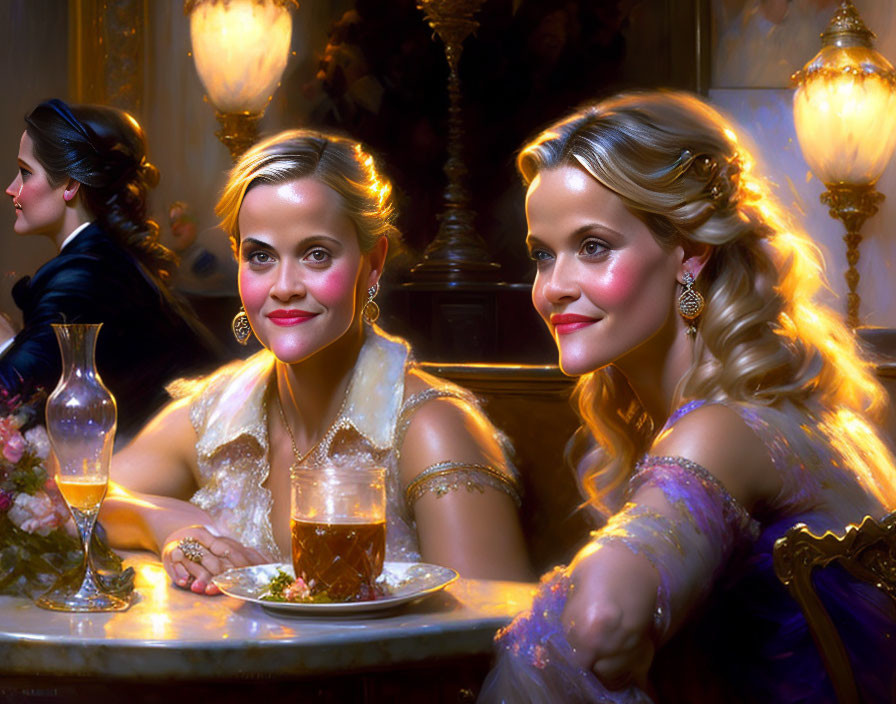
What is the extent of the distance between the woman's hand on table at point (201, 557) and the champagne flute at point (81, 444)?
144 mm

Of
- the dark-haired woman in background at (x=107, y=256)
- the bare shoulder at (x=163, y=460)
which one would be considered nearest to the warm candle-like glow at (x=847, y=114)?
the dark-haired woman in background at (x=107, y=256)

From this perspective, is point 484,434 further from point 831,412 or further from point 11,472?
point 11,472

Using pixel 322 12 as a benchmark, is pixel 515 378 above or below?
below

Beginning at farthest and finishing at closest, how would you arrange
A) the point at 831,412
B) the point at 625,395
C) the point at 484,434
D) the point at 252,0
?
the point at 252,0, the point at 484,434, the point at 625,395, the point at 831,412

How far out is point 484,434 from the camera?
97.0 inches

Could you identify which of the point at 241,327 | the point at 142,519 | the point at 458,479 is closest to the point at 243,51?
the point at 241,327

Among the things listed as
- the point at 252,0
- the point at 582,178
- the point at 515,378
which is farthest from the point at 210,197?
the point at 582,178

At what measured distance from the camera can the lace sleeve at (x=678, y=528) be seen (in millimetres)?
1535

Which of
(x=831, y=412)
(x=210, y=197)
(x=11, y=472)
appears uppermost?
(x=831, y=412)

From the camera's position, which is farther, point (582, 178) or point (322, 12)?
point (322, 12)

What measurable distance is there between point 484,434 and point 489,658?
2.32 feet

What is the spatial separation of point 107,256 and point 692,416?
94.1 inches

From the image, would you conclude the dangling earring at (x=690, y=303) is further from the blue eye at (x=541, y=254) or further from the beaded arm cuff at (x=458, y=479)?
the beaded arm cuff at (x=458, y=479)

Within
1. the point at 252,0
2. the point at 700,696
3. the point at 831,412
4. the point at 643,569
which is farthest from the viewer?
the point at 252,0
